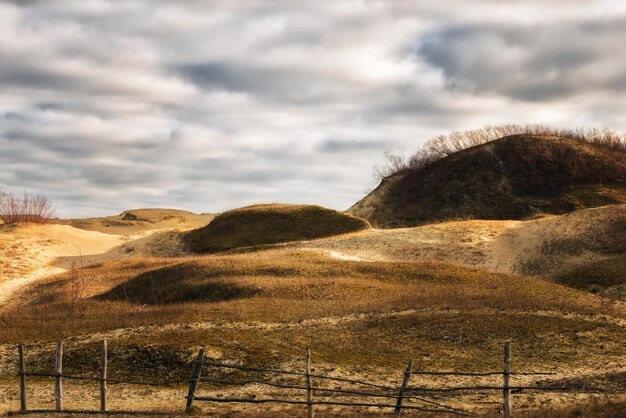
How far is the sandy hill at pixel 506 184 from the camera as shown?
83250 mm

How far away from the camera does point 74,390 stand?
80.3 ft

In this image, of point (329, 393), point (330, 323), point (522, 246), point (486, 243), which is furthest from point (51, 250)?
point (329, 393)

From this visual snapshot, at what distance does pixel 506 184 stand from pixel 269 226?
3666 centimetres

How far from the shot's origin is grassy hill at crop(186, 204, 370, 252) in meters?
70.0

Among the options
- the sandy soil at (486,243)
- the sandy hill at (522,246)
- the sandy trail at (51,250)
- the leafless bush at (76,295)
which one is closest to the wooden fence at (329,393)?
the leafless bush at (76,295)

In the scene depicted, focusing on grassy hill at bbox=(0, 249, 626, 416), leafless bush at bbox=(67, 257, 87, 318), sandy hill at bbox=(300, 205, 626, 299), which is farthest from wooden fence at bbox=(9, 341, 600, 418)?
sandy hill at bbox=(300, 205, 626, 299)

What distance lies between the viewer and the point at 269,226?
74.4 m

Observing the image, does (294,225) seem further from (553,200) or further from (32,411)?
(32,411)

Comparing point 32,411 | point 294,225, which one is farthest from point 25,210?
point 32,411

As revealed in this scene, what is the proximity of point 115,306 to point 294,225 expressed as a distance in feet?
117

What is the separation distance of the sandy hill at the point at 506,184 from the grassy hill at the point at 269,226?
1589 centimetres

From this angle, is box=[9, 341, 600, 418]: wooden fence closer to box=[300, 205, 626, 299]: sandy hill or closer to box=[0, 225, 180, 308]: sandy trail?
box=[300, 205, 626, 299]: sandy hill

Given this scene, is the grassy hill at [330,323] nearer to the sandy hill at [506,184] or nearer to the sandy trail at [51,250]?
the sandy trail at [51,250]

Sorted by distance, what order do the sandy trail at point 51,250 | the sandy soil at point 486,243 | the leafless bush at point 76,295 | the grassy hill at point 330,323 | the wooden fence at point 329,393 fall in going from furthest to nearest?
the sandy trail at point 51,250, the sandy soil at point 486,243, the leafless bush at point 76,295, the grassy hill at point 330,323, the wooden fence at point 329,393
